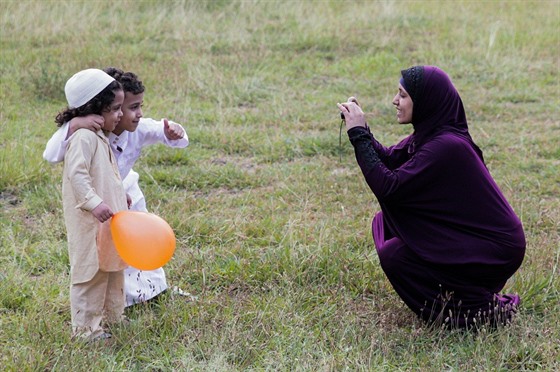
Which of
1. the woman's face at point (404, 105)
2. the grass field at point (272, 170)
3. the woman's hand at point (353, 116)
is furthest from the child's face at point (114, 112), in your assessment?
the woman's face at point (404, 105)

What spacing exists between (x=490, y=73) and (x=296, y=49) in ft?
8.30

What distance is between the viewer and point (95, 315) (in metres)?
3.96

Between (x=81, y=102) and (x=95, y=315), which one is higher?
(x=81, y=102)

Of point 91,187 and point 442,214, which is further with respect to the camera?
point 442,214

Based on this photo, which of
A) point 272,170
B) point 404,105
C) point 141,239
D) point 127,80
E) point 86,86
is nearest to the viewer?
point 141,239

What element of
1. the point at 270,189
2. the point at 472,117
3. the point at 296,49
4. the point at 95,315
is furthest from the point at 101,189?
the point at 296,49

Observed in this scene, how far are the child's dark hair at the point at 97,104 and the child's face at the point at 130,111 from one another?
0.53ft

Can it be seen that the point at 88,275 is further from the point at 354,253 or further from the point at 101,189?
the point at 354,253

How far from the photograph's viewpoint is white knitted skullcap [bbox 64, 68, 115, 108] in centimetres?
382

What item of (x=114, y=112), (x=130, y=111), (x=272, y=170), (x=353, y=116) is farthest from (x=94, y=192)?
(x=272, y=170)

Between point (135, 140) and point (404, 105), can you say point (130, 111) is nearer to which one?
point (135, 140)

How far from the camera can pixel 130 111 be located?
13.4 feet

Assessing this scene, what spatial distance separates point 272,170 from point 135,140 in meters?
2.55

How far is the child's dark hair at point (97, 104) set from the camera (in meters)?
3.85
